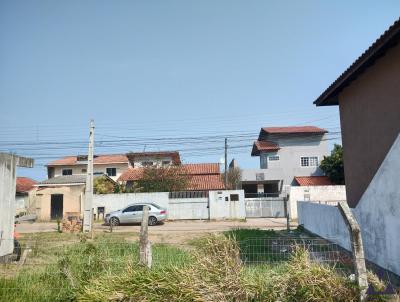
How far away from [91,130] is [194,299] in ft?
56.9

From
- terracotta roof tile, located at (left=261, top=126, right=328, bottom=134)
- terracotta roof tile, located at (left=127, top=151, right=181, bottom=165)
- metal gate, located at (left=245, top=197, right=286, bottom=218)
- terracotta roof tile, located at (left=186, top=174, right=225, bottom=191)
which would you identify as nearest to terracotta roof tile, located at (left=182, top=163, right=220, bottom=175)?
terracotta roof tile, located at (left=186, top=174, right=225, bottom=191)

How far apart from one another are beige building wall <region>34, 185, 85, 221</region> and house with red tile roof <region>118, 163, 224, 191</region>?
593 cm

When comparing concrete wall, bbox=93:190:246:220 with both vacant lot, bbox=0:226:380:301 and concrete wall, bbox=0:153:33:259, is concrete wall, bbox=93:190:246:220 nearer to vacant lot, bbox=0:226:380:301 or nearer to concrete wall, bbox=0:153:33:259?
concrete wall, bbox=0:153:33:259

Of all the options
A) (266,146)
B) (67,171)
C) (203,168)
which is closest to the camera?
(266,146)

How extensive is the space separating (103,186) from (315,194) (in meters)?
18.5

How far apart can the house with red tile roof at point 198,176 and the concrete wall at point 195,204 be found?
16.5 ft

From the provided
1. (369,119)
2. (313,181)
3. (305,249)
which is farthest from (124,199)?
(305,249)

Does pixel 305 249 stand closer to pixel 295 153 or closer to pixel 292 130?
pixel 295 153

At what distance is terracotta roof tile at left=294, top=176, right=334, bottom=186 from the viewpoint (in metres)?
35.5

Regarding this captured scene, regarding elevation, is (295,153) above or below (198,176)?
above

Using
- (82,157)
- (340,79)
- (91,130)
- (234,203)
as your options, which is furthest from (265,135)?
(340,79)

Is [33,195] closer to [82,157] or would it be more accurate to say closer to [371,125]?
[82,157]

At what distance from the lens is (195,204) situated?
2902 centimetres

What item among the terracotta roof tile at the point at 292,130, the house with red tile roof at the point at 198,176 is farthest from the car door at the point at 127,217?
the terracotta roof tile at the point at 292,130
